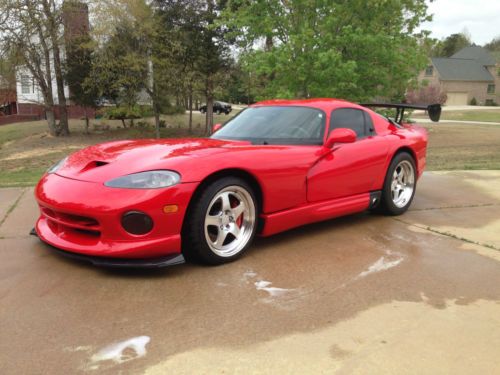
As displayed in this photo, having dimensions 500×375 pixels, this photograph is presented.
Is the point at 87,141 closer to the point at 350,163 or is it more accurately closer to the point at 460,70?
the point at 350,163

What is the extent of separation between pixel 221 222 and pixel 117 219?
2.52ft

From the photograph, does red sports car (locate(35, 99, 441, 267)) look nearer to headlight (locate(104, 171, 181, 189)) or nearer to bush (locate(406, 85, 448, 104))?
headlight (locate(104, 171, 181, 189))

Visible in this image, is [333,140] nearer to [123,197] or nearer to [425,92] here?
[123,197]

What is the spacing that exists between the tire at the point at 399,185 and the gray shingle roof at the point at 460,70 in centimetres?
6724

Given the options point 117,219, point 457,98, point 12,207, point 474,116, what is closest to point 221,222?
point 117,219

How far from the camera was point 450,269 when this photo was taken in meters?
3.39

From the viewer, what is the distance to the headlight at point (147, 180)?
309cm

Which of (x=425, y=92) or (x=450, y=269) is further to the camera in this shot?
(x=425, y=92)

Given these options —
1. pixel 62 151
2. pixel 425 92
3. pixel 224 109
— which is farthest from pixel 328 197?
pixel 425 92

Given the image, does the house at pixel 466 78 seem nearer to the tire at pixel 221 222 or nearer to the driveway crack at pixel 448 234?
the driveway crack at pixel 448 234

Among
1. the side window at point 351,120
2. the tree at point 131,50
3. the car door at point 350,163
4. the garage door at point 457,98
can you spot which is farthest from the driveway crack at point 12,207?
the garage door at point 457,98

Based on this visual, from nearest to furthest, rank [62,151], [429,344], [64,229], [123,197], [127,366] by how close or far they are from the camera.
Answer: [127,366], [429,344], [123,197], [64,229], [62,151]

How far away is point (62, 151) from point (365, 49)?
48.2ft

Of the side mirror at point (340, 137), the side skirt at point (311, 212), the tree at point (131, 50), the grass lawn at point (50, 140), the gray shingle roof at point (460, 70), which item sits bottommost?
the grass lawn at point (50, 140)
